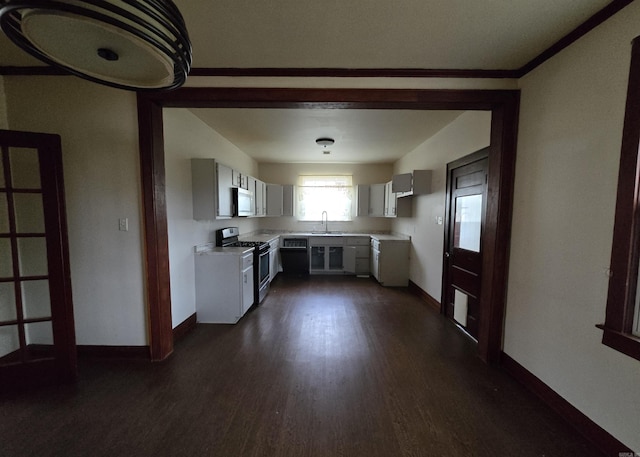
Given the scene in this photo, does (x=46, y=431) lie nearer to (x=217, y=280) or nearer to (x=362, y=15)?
(x=217, y=280)

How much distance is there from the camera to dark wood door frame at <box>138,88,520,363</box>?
84.5 inches

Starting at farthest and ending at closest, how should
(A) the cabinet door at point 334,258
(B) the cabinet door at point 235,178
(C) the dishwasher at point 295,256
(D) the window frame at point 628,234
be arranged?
(A) the cabinet door at point 334,258 → (C) the dishwasher at point 295,256 → (B) the cabinet door at point 235,178 → (D) the window frame at point 628,234

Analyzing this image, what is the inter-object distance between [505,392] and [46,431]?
3183 mm

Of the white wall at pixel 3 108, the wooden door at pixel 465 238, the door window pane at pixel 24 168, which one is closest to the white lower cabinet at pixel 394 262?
the wooden door at pixel 465 238

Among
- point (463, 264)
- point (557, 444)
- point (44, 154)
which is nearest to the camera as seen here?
point (557, 444)

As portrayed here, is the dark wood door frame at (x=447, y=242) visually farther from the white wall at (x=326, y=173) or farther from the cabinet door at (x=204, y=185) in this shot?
the cabinet door at (x=204, y=185)

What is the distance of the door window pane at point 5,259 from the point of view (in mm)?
2059

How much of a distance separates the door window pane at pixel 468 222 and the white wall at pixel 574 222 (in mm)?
546

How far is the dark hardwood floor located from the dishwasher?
2.56 meters

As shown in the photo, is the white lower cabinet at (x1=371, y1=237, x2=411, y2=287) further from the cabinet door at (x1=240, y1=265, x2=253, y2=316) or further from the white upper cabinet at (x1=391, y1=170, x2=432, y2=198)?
the cabinet door at (x1=240, y1=265, x2=253, y2=316)

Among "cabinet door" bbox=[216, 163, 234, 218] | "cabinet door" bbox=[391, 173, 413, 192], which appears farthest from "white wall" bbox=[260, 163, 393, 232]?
"cabinet door" bbox=[216, 163, 234, 218]

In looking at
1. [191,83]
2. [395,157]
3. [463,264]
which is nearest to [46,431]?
[191,83]

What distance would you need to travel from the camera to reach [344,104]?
2211 millimetres

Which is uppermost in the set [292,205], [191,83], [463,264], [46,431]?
[191,83]
